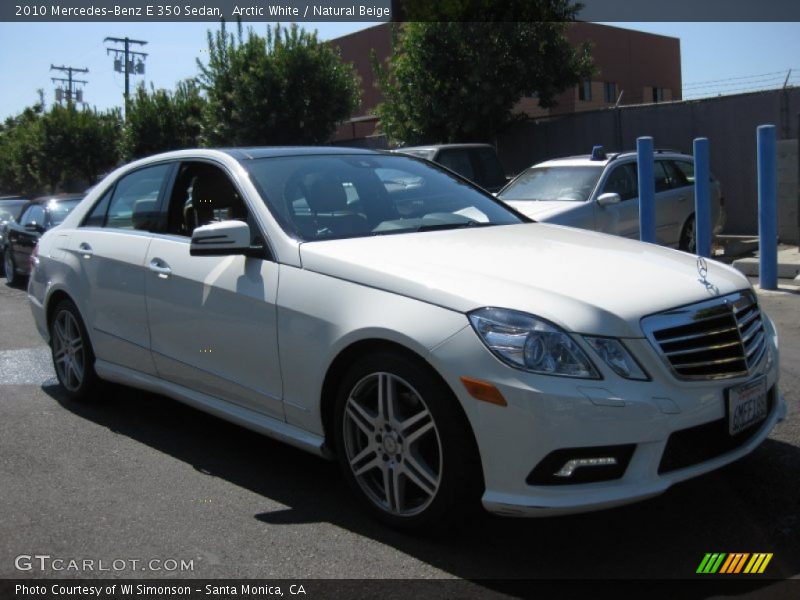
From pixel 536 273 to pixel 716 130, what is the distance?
13933mm

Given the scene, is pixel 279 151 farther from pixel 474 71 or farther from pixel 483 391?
pixel 474 71

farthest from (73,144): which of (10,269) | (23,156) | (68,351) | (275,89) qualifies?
(68,351)

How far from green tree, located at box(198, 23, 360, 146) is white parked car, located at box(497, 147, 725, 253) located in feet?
40.8

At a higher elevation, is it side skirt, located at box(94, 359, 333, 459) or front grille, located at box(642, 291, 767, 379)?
front grille, located at box(642, 291, 767, 379)

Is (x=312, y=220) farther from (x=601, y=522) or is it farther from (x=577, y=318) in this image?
(x=601, y=522)

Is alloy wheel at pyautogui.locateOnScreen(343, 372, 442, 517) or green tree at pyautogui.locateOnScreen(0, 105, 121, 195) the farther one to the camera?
green tree at pyautogui.locateOnScreen(0, 105, 121, 195)

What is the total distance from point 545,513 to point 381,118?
17.7 m

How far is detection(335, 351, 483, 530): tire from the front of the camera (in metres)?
3.38

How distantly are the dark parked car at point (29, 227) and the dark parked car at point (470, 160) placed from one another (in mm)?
5149

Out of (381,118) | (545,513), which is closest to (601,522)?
(545,513)

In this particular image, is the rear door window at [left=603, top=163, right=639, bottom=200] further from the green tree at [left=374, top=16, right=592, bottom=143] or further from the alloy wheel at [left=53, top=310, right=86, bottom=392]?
the alloy wheel at [left=53, top=310, right=86, bottom=392]

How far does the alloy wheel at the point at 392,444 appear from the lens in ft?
11.6

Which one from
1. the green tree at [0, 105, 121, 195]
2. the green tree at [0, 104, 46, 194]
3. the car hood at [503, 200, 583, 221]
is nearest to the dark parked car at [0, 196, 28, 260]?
the car hood at [503, 200, 583, 221]

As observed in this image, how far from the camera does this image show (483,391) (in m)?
3.25
